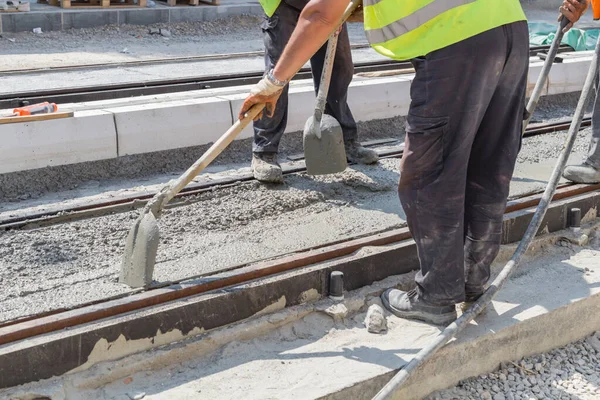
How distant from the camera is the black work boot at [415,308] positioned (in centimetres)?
386

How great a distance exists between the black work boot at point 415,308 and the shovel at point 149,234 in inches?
46.0

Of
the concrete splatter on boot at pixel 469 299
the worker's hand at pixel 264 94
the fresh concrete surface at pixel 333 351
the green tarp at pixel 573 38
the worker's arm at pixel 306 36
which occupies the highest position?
the worker's arm at pixel 306 36

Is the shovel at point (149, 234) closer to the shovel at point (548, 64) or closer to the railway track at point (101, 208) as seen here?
the railway track at point (101, 208)

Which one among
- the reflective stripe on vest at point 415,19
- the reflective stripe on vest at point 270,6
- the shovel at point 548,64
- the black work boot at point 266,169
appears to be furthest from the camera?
the black work boot at point 266,169

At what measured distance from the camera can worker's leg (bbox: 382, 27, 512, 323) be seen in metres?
3.39

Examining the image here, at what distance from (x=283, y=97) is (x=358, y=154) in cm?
87

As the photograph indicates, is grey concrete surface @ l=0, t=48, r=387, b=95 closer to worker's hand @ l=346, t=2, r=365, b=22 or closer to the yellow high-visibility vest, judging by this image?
worker's hand @ l=346, t=2, r=365, b=22

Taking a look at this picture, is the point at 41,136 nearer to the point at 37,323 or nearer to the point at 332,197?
the point at 332,197

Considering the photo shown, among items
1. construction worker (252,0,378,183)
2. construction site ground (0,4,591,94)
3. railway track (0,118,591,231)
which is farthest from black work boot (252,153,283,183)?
construction site ground (0,4,591,94)

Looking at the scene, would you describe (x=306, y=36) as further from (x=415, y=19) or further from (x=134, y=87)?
(x=134, y=87)

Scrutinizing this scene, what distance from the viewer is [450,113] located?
3443 mm

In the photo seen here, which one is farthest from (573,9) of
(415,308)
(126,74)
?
(126,74)

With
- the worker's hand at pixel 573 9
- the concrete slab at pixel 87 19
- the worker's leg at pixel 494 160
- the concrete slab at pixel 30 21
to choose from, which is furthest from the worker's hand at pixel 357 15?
the concrete slab at pixel 87 19

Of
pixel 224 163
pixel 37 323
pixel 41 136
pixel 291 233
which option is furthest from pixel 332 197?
pixel 37 323
